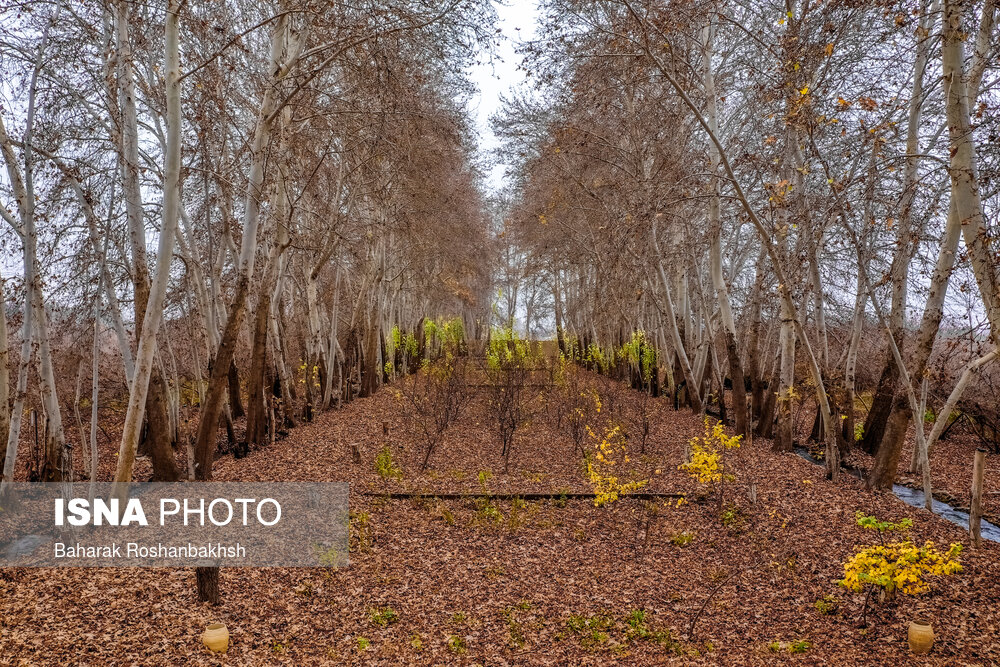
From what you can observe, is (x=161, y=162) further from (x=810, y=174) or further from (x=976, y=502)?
(x=976, y=502)

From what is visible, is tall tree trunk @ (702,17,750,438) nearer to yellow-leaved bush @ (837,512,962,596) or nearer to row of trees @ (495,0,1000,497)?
row of trees @ (495,0,1000,497)

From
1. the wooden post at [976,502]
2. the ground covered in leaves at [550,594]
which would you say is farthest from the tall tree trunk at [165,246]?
the wooden post at [976,502]

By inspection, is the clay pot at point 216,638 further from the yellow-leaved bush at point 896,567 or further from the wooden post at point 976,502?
the wooden post at point 976,502

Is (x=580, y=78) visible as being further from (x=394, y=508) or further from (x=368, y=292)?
(x=368, y=292)

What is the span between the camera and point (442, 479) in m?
8.52

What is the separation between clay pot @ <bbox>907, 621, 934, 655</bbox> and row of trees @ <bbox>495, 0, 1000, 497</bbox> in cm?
212

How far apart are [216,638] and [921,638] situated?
463 centimetres

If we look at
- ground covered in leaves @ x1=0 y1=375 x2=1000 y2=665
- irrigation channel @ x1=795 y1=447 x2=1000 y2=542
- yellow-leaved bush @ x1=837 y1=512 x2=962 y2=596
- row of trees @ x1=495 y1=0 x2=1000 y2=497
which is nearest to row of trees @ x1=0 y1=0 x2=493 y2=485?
ground covered in leaves @ x1=0 y1=375 x2=1000 y2=665

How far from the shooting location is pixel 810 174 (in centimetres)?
872

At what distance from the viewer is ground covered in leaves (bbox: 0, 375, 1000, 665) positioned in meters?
4.09

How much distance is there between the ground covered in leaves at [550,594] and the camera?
4.09 meters

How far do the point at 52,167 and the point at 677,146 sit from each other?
400 inches

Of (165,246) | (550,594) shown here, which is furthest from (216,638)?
(165,246)

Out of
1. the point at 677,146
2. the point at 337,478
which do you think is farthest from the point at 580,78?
the point at 337,478
